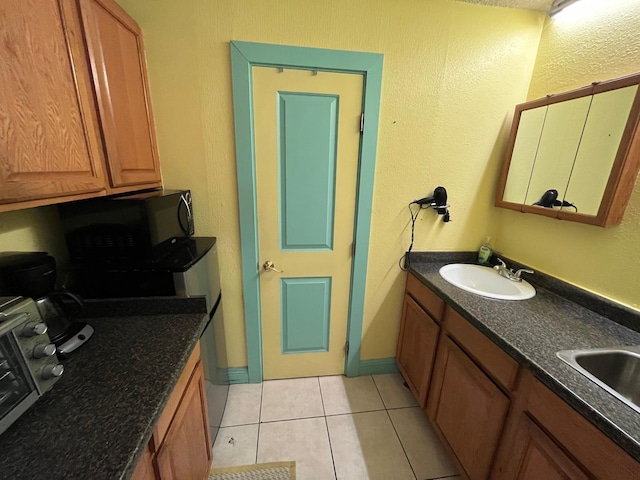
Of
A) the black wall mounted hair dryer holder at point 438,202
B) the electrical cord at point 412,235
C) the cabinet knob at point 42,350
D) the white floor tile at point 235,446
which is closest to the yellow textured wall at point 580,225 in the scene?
the black wall mounted hair dryer holder at point 438,202

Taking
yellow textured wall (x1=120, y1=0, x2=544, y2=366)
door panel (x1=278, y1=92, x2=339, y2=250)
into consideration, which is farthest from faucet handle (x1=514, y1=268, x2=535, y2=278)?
door panel (x1=278, y1=92, x2=339, y2=250)


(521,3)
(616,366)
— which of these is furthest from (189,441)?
(521,3)

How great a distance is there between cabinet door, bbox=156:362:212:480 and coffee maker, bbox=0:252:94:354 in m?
0.43

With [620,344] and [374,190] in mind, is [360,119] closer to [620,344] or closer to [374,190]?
[374,190]

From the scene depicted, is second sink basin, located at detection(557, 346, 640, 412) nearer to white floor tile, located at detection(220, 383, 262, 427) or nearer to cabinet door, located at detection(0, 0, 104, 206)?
Answer: white floor tile, located at detection(220, 383, 262, 427)

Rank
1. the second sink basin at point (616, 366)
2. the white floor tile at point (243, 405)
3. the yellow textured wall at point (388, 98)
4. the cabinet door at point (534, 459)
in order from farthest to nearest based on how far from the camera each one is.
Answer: the white floor tile at point (243, 405) → the yellow textured wall at point (388, 98) → the second sink basin at point (616, 366) → the cabinet door at point (534, 459)

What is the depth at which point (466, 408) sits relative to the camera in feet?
4.05

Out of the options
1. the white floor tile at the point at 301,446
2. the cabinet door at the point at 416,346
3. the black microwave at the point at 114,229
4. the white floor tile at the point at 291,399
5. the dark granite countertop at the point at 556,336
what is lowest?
the white floor tile at the point at 301,446

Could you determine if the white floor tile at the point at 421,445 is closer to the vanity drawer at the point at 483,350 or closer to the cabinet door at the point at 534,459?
the cabinet door at the point at 534,459

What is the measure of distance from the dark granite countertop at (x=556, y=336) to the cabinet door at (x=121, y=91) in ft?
5.37

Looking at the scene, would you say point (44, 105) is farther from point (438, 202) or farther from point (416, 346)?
point (416, 346)

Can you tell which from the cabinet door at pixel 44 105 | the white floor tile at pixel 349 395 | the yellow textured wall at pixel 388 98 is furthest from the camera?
the white floor tile at pixel 349 395

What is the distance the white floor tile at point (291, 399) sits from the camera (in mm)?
1675

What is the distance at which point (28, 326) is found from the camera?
66 centimetres
